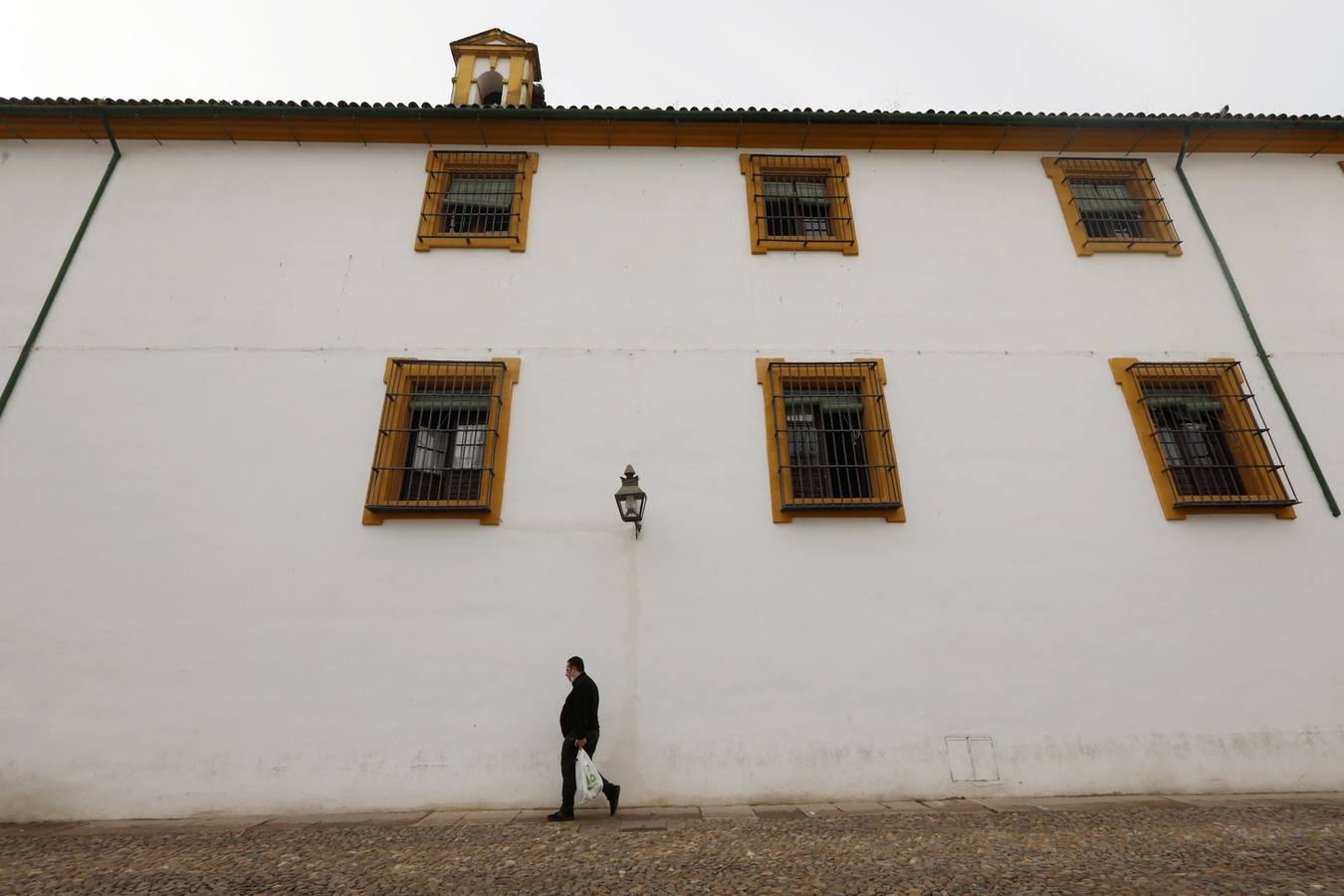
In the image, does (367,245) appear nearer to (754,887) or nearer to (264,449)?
(264,449)

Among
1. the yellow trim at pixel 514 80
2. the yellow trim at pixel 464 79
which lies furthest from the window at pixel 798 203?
the yellow trim at pixel 464 79

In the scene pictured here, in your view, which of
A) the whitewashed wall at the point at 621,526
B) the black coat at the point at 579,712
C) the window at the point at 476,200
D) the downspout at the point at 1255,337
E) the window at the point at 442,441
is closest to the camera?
the black coat at the point at 579,712

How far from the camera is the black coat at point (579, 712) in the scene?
4910mm

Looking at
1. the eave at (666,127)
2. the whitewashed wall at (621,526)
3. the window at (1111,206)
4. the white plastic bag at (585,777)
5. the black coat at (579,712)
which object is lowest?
the white plastic bag at (585,777)

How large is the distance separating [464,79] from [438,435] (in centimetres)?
638

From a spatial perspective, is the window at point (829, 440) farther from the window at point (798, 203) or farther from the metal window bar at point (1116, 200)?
the metal window bar at point (1116, 200)

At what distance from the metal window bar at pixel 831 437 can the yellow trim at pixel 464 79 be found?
6.82m

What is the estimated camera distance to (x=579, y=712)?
16.1 ft

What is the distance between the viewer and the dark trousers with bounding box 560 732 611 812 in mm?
4797

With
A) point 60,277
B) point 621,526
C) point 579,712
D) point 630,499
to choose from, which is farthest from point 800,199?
point 60,277

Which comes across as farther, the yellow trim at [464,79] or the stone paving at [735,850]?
the yellow trim at [464,79]

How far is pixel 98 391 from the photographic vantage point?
6.35 m

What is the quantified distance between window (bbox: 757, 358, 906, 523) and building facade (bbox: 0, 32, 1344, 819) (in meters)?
0.05

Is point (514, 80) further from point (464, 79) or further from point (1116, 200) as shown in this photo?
point (1116, 200)
